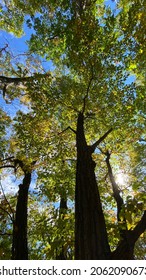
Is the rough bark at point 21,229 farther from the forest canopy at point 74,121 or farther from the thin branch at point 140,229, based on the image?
the thin branch at point 140,229

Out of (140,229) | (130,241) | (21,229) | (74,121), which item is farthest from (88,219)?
(74,121)

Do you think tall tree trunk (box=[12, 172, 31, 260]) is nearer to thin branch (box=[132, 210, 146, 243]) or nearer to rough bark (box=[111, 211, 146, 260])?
rough bark (box=[111, 211, 146, 260])

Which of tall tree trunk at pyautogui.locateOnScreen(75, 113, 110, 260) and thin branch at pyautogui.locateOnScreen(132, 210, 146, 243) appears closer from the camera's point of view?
thin branch at pyautogui.locateOnScreen(132, 210, 146, 243)

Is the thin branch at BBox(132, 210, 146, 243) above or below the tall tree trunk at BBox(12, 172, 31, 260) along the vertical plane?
below

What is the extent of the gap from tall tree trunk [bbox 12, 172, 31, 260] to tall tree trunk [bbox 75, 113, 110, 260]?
2359 millimetres

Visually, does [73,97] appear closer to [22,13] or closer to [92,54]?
[92,54]

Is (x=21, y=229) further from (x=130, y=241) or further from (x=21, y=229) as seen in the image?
(x=130, y=241)

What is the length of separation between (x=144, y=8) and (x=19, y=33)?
8.53 m

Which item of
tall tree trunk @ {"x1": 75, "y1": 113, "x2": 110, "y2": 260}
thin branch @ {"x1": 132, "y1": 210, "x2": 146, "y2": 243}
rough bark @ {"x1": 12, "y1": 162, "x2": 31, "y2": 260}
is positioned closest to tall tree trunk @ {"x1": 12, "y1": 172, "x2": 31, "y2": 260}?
rough bark @ {"x1": 12, "y1": 162, "x2": 31, "y2": 260}

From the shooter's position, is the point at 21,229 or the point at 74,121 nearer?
the point at 21,229

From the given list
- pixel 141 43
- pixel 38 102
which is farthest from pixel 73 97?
pixel 141 43

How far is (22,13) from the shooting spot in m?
13.1

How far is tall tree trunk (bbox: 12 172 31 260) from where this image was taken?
6.83 meters

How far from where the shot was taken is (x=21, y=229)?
7.64 m
